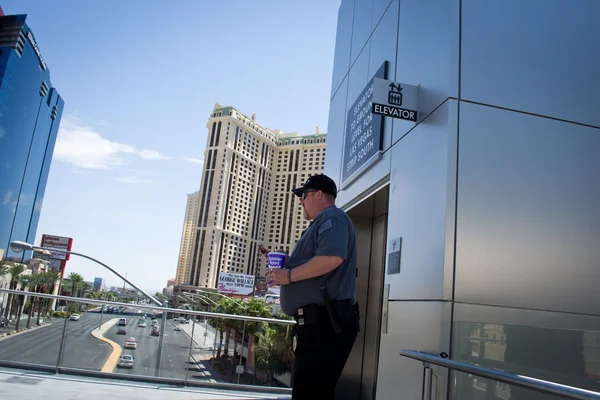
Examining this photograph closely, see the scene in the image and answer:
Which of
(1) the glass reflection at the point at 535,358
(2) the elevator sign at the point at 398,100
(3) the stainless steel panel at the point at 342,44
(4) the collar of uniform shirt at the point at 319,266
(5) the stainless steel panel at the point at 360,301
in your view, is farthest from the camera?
(3) the stainless steel panel at the point at 342,44

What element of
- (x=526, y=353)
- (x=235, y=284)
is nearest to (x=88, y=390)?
(x=526, y=353)

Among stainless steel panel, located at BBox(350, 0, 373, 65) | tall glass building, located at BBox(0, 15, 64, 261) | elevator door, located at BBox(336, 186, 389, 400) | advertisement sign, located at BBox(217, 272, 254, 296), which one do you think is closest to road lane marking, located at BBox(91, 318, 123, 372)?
elevator door, located at BBox(336, 186, 389, 400)

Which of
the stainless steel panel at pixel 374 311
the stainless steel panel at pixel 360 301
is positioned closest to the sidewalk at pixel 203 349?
the stainless steel panel at pixel 360 301

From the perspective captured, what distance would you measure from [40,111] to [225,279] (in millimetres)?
70653

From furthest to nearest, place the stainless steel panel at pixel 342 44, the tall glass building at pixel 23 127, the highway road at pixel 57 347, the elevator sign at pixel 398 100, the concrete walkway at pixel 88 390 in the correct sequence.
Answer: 1. the tall glass building at pixel 23 127
2. the stainless steel panel at pixel 342 44
3. the highway road at pixel 57 347
4. the concrete walkway at pixel 88 390
5. the elevator sign at pixel 398 100

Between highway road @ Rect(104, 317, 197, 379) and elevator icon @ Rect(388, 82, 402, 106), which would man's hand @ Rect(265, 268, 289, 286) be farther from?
highway road @ Rect(104, 317, 197, 379)

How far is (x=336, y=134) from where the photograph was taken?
6051 millimetres

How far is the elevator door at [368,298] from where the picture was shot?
4938mm

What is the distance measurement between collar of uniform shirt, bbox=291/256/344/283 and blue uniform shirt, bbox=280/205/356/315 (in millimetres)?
23

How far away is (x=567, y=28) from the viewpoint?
3428 mm

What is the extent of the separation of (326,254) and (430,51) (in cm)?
216

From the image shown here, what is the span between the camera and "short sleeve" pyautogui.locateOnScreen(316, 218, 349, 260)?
2.05 m

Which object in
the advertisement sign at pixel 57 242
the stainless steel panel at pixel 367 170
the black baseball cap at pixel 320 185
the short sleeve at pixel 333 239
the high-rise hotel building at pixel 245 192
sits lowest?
the short sleeve at pixel 333 239

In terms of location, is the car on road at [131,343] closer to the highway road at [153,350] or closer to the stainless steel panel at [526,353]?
the highway road at [153,350]
